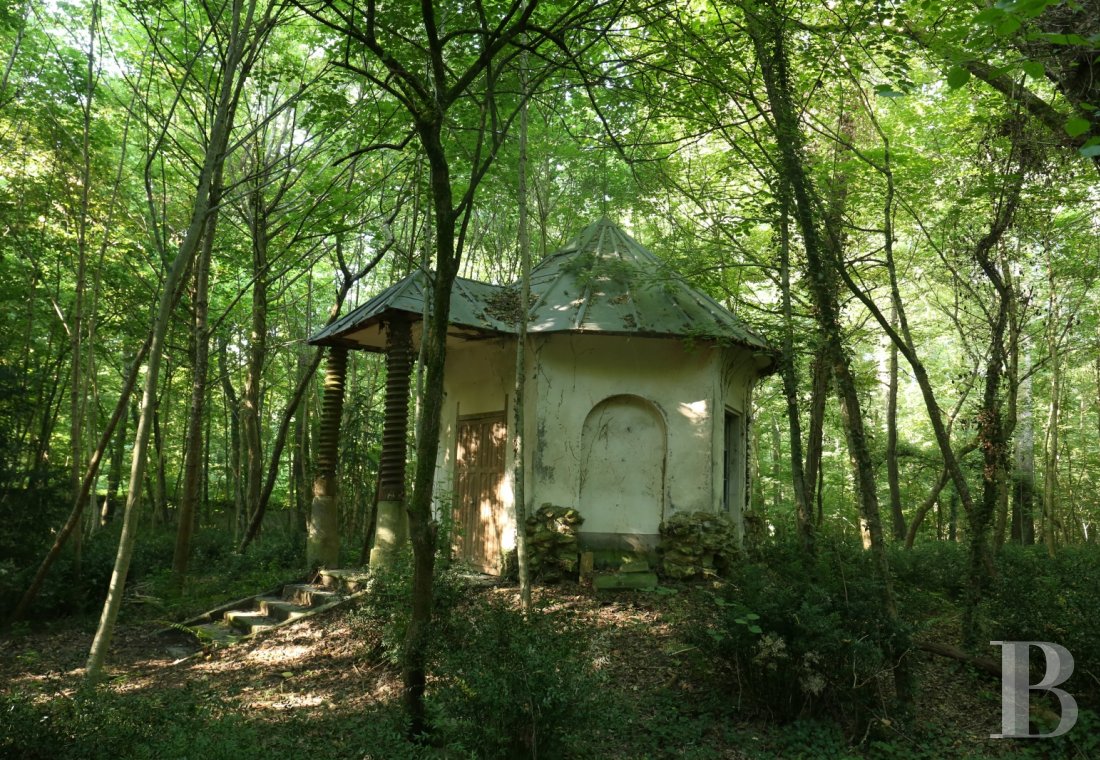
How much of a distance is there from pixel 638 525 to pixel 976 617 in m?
4.21

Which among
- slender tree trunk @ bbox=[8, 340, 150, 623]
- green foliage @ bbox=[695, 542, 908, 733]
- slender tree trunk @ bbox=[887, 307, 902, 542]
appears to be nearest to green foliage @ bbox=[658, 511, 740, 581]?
green foliage @ bbox=[695, 542, 908, 733]

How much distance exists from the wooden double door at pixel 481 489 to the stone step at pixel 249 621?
276 centimetres

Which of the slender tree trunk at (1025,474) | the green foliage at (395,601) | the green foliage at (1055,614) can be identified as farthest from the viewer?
the slender tree trunk at (1025,474)

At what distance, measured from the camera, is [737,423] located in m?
11.6

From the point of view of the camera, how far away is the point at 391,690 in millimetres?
6445

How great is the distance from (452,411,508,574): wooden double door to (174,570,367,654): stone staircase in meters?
1.80

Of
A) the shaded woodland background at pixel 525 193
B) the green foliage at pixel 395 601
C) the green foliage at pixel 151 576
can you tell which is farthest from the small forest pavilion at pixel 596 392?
the green foliage at pixel 151 576

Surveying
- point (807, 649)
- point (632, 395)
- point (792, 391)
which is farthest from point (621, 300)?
point (807, 649)

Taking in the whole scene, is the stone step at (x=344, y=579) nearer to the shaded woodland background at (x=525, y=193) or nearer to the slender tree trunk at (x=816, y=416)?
the shaded woodland background at (x=525, y=193)

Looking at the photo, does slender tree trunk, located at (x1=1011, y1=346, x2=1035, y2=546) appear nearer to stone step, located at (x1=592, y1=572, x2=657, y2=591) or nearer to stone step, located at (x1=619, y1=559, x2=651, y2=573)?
→ stone step, located at (x1=619, y1=559, x2=651, y2=573)

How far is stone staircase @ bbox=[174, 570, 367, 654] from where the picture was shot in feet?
28.8

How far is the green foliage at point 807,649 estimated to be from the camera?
583 centimetres

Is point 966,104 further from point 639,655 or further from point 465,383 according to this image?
point 639,655
